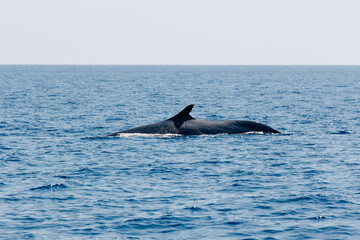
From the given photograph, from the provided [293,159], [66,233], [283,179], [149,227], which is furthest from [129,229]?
[293,159]

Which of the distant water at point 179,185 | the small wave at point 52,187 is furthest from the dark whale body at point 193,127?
the small wave at point 52,187

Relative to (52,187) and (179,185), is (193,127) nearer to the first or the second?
(179,185)

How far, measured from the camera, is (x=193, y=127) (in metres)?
33.6

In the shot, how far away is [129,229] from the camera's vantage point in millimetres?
16578

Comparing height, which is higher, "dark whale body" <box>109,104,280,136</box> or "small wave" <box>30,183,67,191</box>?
"dark whale body" <box>109,104,280,136</box>

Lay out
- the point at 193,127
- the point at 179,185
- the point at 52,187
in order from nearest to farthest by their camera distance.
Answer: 1. the point at 52,187
2. the point at 179,185
3. the point at 193,127

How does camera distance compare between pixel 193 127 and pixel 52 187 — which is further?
pixel 193 127

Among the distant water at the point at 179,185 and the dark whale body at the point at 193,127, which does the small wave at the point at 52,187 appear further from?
the dark whale body at the point at 193,127

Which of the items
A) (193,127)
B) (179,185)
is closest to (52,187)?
(179,185)

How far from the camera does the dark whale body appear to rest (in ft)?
110

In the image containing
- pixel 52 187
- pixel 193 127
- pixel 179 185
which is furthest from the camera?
pixel 193 127

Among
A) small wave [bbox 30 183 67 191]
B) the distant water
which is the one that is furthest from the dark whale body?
small wave [bbox 30 183 67 191]

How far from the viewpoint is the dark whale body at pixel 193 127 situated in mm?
33438

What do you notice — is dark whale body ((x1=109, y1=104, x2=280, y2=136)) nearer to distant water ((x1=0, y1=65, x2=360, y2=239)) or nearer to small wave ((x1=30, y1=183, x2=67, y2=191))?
distant water ((x1=0, y1=65, x2=360, y2=239))
